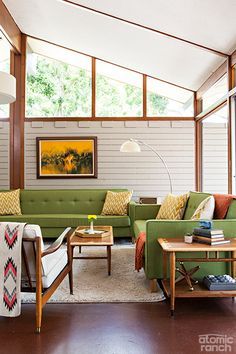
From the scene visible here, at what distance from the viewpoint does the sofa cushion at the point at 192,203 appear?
3.87 metres

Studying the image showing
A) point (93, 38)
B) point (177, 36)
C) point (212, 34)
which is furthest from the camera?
point (93, 38)

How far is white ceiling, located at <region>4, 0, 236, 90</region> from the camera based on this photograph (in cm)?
376

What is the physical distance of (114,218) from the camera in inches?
202

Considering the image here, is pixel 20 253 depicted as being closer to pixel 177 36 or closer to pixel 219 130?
pixel 177 36

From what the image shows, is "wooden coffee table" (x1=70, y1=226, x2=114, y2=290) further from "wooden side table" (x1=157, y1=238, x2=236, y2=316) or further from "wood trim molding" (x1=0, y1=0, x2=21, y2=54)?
"wood trim molding" (x1=0, y1=0, x2=21, y2=54)

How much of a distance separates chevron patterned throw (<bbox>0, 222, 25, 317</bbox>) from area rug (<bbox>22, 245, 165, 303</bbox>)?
0.62m

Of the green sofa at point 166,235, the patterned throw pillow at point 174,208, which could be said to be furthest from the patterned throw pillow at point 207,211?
the patterned throw pillow at point 174,208

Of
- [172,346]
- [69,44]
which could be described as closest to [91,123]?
[69,44]

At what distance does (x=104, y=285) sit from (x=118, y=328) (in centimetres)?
88

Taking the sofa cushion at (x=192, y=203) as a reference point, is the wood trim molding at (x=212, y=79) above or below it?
above

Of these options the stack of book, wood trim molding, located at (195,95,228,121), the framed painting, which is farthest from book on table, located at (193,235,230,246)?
the framed painting

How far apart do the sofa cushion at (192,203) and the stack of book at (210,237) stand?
1138mm

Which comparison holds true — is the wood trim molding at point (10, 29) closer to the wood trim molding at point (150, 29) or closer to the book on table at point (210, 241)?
the wood trim molding at point (150, 29)

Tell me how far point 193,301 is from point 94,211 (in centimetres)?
315
